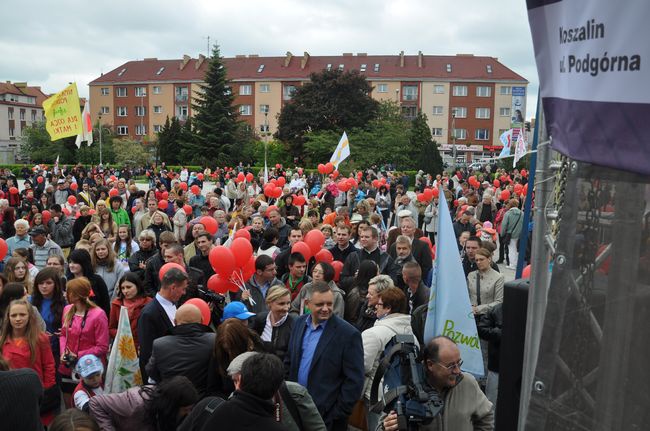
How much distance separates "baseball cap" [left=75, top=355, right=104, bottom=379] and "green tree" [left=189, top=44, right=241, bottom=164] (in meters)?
52.3

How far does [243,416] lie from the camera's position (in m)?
2.88

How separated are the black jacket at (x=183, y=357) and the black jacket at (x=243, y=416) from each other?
3.92 ft

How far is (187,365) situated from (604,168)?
3293 millimetres

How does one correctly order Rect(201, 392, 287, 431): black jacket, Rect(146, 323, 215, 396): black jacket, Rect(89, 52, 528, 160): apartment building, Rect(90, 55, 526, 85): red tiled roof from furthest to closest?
Rect(90, 55, 526, 85): red tiled roof
Rect(89, 52, 528, 160): apartment building
Rect(146, 323, 215, 396): black jacket
Rect(201, 392, 287, 431): black jacket

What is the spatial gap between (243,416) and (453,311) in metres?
1.93

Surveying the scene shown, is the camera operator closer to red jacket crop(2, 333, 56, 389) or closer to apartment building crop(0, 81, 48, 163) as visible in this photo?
red jacket crop(2, 333, 56, 389)

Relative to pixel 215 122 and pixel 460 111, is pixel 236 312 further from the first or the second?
pixel 460 111

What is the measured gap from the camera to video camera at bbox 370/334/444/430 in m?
2.89

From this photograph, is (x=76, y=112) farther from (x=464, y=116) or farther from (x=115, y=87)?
(x=115, y=87)

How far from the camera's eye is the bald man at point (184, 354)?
4.11m

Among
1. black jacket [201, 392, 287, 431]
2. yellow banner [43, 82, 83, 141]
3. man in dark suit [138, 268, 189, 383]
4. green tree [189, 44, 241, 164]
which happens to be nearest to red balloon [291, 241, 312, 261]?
man in dark suit [138, 268, 189, 383]

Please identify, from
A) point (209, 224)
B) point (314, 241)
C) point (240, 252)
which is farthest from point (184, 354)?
point (209, 224)

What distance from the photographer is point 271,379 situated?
9.80 feet

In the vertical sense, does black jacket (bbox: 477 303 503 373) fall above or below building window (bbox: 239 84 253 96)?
below
